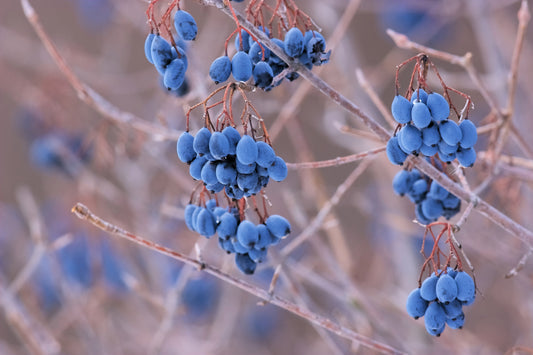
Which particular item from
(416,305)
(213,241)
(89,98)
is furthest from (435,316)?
(213,241)

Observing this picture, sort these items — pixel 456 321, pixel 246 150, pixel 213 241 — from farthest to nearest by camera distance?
1. pixel 213 241
2. pixel 456 321
3. pixel 246 150

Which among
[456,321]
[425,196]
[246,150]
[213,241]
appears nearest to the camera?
[246,150]

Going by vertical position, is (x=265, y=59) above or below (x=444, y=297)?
above

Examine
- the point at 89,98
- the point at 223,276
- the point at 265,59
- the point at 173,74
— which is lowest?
the point at 223,276

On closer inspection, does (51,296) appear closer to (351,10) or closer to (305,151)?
(305,151)

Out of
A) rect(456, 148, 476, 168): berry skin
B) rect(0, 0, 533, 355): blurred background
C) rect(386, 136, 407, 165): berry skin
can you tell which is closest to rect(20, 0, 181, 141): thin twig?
rect(0, 0, 533, 355): blurred background

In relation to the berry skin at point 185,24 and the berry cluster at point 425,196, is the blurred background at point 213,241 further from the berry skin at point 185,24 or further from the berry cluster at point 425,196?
the berry skin at point 185,24

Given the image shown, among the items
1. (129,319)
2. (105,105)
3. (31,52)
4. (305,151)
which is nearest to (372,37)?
(31,52)

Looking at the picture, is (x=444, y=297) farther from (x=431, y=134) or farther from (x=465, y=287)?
(x=431, y=134)
